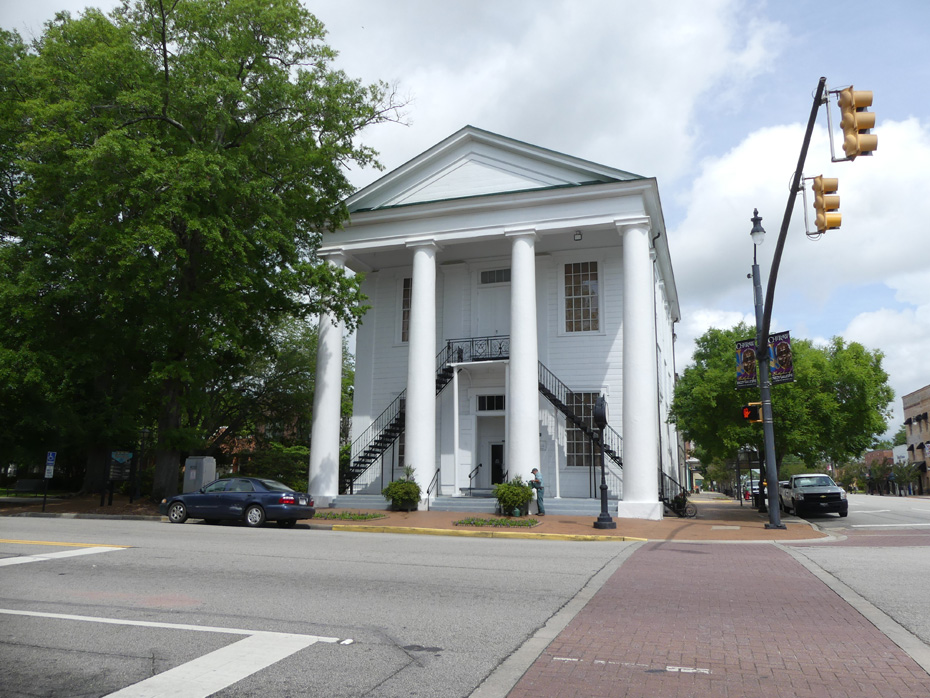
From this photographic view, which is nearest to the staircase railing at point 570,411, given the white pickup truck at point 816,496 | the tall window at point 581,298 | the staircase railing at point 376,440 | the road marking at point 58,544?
the tall window at point 581,298

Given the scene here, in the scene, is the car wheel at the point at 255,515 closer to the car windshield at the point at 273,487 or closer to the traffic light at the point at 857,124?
the car windshield at the point at 273,487

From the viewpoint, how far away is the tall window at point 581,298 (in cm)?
2630

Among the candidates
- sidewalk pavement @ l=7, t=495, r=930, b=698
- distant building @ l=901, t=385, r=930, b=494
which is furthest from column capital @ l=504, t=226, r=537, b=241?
distant building @ l=901, t=385, r=930, b=494

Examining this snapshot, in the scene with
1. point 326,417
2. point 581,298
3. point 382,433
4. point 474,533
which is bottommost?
point 474,533

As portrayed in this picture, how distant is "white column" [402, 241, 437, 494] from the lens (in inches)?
924

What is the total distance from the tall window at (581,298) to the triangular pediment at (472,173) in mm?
3806

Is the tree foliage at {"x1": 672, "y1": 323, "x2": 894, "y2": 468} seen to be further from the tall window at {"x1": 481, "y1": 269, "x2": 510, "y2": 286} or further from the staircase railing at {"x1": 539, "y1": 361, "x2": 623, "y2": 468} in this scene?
the tall window at {"x1": 481, "y1": 269, "x2": 510, "y2": 286}

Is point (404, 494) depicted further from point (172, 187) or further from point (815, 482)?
point (815, 482)

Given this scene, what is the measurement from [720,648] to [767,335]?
1375cm

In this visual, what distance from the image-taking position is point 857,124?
28.6 ft

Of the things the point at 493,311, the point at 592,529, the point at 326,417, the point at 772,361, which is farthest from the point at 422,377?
the point at 772,361

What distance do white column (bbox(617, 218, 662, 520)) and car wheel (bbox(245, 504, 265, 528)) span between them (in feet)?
33.9

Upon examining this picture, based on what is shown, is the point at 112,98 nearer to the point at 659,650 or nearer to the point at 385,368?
the point at 385,368

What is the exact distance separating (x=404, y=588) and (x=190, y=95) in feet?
60.3
